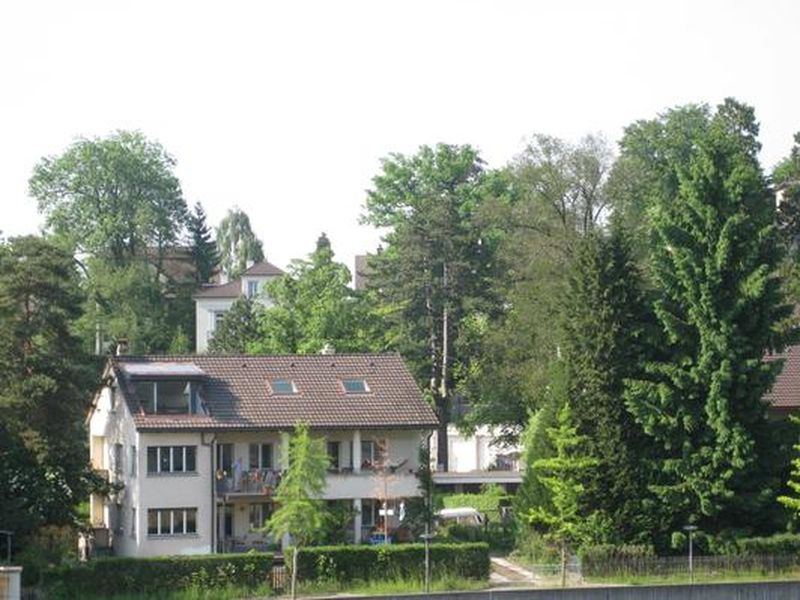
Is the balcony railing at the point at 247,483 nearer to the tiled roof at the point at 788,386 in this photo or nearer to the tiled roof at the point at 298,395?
the tiled roof at the point at 298,395

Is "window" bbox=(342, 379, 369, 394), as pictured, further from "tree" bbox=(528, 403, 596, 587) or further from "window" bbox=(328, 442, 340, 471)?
"tree" bbox=(528, 403, 596, 587)

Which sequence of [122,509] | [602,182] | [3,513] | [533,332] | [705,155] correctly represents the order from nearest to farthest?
[3,513], [705,155], [122,509], [533,332], [602,182]

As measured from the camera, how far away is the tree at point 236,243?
531 feet

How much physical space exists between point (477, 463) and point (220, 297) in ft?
126

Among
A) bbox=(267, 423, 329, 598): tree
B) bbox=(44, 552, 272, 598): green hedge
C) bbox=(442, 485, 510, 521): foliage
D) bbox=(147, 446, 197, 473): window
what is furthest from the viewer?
bbox=(442, 485, 510, 521): foliage

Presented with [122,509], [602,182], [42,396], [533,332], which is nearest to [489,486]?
[533,332]

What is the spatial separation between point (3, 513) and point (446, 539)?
1631 cm

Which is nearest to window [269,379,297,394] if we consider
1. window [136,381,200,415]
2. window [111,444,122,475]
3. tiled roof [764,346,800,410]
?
window [136,381,200,415]

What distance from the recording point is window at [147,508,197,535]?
220 ft

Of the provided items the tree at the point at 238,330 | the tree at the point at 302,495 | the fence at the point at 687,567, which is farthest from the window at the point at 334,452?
the tree at the point at 238,330

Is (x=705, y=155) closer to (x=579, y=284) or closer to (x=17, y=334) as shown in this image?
(x=579, y=284)

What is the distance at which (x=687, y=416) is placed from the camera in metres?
62.2

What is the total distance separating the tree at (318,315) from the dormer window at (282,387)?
2257 cm

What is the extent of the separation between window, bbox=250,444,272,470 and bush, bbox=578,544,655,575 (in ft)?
46.2
